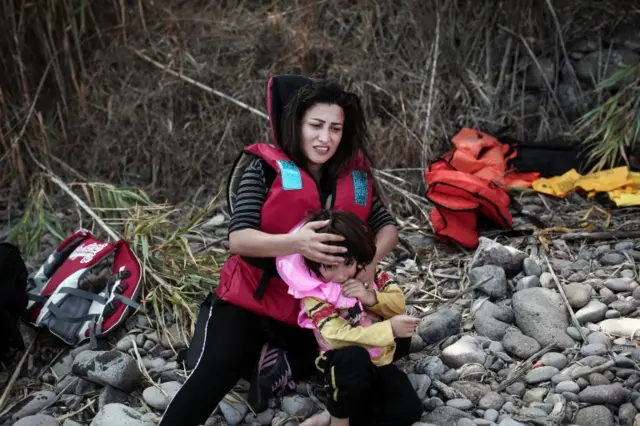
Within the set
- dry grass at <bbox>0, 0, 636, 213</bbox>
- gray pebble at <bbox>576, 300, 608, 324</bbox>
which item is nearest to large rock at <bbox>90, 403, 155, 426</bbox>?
gray pebble at <bbox>576, 300, 608, 324</bbox>

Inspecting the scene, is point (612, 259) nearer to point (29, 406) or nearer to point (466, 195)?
point (466, 195)

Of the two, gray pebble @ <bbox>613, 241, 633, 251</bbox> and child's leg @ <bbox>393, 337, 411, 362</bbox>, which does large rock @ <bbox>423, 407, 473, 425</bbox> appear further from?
gray pebble @ <bbox>613, 241, 633, 251</bbox>

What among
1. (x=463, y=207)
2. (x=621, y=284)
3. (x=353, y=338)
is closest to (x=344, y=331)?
(x=353, y=338)

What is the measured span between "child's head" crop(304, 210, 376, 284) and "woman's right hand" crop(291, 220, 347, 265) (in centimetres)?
4

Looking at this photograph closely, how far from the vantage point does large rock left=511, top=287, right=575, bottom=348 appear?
2.96 m

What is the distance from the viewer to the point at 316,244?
2438mm

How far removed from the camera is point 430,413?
264cm

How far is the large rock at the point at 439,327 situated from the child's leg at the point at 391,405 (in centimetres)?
50

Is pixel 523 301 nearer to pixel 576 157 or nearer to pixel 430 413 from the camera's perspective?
pixel 430 413

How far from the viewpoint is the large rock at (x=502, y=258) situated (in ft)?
11.6

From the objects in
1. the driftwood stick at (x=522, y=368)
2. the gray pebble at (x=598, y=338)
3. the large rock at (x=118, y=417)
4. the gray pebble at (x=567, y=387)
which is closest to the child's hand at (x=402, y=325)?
the driftwood stick at (x=522, y=368)

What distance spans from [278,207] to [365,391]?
2.36 ft

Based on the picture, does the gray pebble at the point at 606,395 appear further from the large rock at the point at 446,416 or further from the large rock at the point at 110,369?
the large rock at the point at 110,369

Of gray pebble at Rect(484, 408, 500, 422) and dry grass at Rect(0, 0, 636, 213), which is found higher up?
dry grass at Rect(0, 0, 636, 213)
